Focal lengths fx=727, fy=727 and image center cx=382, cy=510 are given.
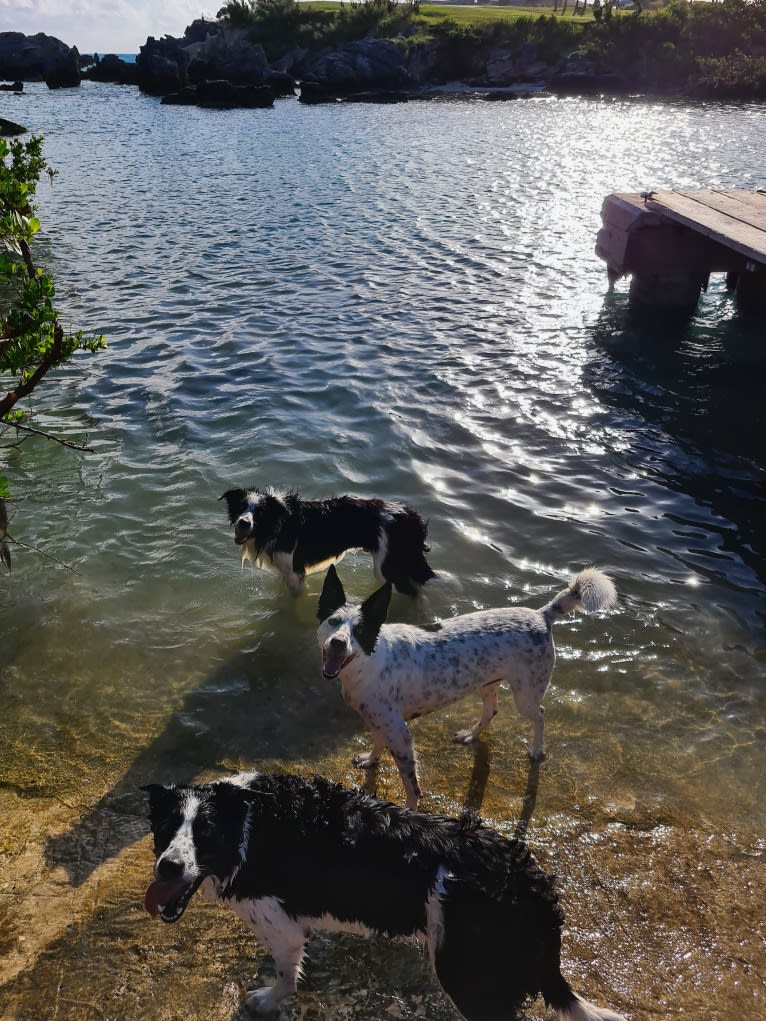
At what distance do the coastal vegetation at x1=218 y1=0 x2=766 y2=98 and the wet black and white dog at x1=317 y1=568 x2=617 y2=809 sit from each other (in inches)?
3158

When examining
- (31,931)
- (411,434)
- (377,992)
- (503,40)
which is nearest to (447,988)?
(377,992)

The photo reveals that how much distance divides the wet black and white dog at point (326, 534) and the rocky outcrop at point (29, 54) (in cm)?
10953

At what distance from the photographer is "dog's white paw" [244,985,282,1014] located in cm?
409

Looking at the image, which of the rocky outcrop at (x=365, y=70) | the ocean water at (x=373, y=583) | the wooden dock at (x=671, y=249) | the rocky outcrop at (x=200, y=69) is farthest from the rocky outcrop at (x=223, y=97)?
the wooden dock at (x=671, y=249)

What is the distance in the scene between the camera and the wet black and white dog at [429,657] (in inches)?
202

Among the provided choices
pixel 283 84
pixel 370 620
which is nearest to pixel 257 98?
pixel 283 84

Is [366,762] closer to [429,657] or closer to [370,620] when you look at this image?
[429,657]

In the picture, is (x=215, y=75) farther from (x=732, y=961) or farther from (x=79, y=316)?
(x=732, y=961)

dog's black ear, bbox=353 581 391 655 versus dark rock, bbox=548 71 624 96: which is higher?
dark rock, bbox=548 71 624 96

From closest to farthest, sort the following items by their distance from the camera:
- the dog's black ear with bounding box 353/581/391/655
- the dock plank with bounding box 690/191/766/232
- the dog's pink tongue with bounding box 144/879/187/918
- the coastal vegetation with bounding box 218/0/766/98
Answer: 1. the dog's pink tongue with bounding box 144/879/187/918
2. the dog's black ear with bounding box 353/581/391/655
3. the dock plank with bounding box 690/191/766/232
4. the coastal vegetation with bounding box 218/0/766/98

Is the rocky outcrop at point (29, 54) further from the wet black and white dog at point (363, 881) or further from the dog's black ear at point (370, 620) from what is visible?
the wet black and white dog at point (363, 881)

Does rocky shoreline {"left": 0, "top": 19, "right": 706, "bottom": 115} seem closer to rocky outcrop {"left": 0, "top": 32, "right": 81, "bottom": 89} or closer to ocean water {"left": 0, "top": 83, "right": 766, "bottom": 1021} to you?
rocky outcrop {"left": 0, "top": 32, "right": 81, "bottom": 89}

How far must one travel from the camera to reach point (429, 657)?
5508 millimetres

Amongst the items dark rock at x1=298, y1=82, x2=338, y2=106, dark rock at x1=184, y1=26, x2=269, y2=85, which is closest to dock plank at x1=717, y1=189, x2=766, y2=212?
dark rock at x1=298, y1=82, x2=338, y2=106
